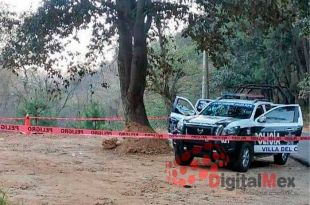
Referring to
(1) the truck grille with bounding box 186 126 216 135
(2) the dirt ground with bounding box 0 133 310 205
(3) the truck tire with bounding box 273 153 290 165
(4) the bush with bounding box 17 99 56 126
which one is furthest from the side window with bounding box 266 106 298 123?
(4) the bush with bounding box 17 99 56 126

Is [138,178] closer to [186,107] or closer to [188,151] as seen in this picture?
[188,151]

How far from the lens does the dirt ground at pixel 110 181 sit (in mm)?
8430

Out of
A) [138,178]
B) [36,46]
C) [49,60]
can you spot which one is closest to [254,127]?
[138,178]

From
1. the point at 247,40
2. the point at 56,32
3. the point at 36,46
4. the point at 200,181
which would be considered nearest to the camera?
the point at 200,181

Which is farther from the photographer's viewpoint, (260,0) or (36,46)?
(36,46)

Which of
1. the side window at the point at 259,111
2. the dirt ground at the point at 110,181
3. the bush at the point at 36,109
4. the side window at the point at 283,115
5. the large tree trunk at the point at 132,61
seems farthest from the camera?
the bush at the point at 36,109

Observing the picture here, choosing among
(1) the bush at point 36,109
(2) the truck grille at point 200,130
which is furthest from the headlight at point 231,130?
(1) the bush at point 36,109

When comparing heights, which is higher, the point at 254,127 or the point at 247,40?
the point at 247,40

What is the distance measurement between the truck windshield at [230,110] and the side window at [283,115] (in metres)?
0.73

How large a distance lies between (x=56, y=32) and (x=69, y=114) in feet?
70.4

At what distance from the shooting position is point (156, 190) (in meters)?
9.30

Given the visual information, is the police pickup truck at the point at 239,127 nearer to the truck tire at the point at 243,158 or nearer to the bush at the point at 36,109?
the truck tire at the point at 243,158

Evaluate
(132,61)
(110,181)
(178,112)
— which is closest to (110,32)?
(132,61)

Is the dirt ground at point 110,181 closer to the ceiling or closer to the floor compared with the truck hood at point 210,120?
closer to the floor
